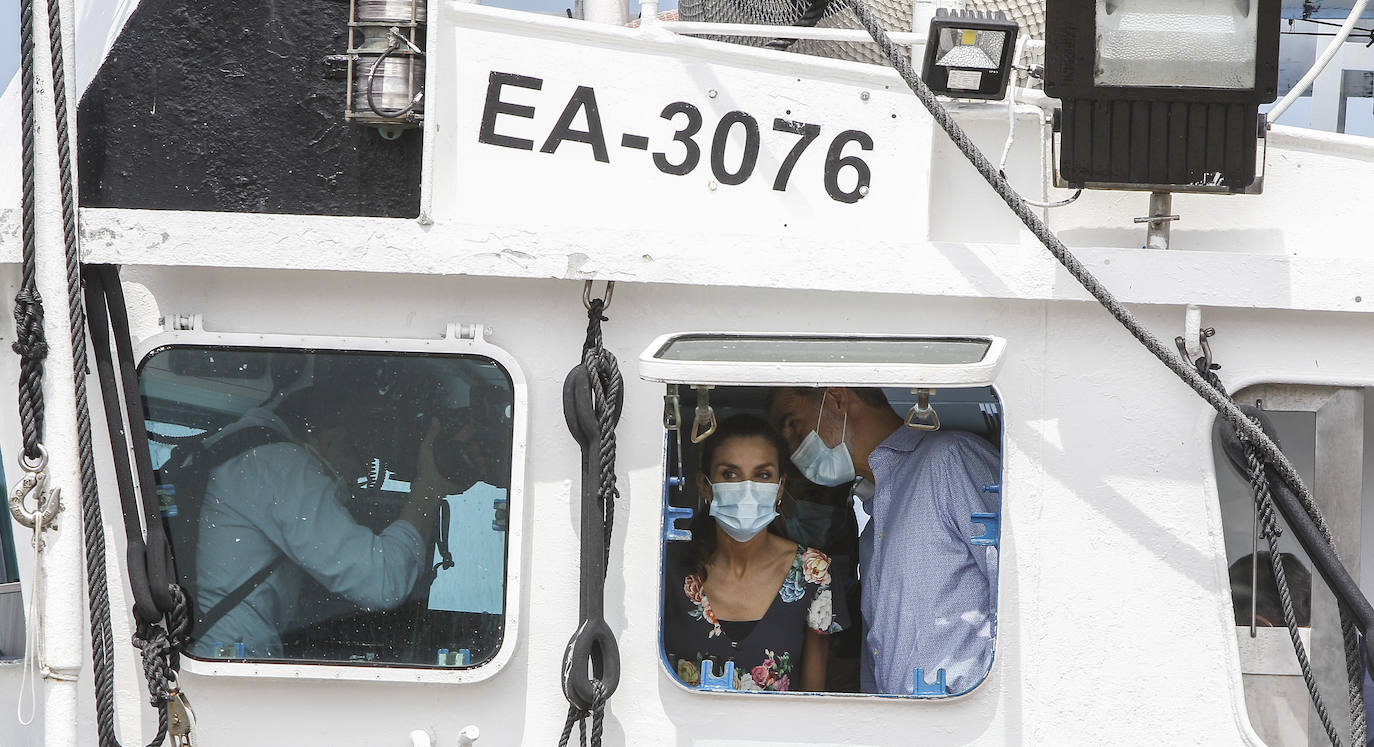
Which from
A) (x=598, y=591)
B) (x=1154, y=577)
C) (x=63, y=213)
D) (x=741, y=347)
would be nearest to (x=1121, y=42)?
(x=741, y=347)

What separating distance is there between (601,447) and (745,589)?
63 cm

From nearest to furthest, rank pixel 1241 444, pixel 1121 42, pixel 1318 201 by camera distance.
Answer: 1. pixel 1121 42
2. pixel 1241 444
3. pixel 1318 201

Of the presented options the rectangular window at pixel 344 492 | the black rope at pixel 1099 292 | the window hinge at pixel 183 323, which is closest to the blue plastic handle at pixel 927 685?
the black rope at pixel 1099 292

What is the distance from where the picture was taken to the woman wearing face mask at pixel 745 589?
3.08 meters

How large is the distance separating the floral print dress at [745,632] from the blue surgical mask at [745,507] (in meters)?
0.17

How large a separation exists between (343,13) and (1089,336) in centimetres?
182

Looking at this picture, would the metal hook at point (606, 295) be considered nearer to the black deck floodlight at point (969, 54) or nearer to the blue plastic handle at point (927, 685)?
the black deck floodlight at point (969, 54)

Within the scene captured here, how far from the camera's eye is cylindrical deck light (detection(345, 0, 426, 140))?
2744 mm

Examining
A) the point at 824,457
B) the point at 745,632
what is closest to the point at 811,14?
the point at 824,457

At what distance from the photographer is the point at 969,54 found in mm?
2584

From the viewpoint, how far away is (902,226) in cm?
289

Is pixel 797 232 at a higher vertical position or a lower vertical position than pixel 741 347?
higher

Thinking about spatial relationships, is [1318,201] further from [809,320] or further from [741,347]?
[741,347]

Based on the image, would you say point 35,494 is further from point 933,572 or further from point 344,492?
point 933,572
